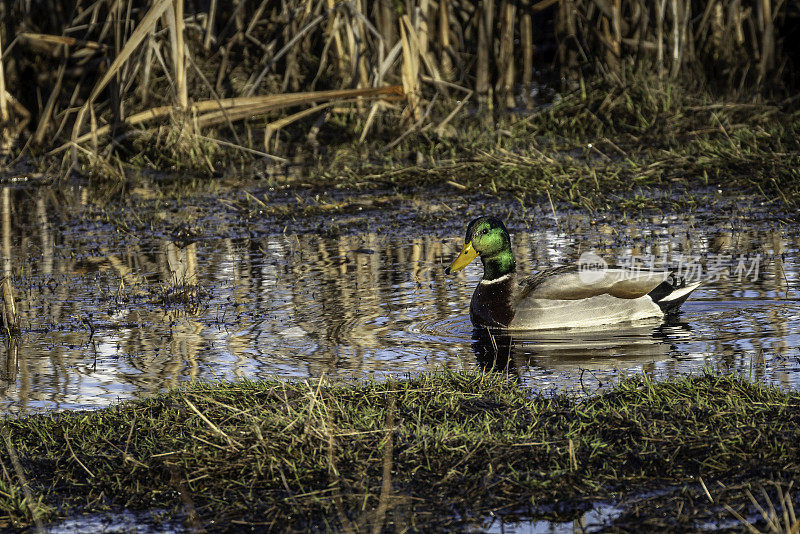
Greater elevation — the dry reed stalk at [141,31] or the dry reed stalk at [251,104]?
the dry reed stalk at [141,31]

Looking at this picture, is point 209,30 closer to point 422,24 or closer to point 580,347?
point 422,24

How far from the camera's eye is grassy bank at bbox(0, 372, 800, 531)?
3.87 m

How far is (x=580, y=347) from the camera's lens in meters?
6.24

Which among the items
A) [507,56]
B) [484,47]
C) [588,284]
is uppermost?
[484,47]

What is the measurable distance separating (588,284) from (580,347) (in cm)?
71

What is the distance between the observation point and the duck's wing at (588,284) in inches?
269

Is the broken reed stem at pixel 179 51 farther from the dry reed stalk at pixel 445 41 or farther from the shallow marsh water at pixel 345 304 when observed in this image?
the dry reed stalk at pixel 445 41

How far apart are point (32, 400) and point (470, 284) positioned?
338 cm

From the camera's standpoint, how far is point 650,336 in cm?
646

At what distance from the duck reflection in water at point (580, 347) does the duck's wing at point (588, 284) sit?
0.20 metres

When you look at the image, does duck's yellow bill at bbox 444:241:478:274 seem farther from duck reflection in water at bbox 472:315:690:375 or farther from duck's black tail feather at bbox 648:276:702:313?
duck's black tail feather at bbox 648:276:702:313

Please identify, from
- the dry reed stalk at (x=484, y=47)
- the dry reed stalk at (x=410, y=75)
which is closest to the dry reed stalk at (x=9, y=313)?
the dry reed stalk at (x=410, y=75)

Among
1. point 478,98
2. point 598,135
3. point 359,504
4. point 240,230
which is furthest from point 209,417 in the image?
point 478,98

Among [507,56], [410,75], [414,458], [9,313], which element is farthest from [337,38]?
[414,458]
